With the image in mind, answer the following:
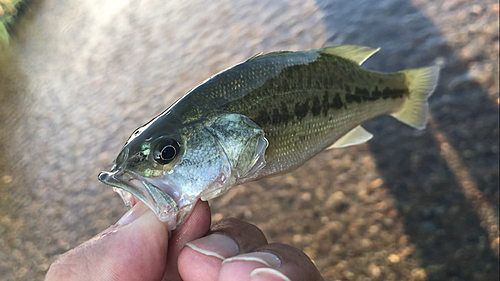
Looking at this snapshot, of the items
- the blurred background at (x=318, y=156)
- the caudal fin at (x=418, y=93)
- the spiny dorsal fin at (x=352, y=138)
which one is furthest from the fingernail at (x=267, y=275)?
the blurred background at (x=318, y=156)

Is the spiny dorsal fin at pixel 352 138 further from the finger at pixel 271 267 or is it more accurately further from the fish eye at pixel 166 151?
the fish eye at pixel 166 151

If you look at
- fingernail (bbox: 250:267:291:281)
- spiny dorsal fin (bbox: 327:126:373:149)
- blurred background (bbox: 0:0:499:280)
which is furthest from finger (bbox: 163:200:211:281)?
blurred background (bbox: 0:0:499:280)

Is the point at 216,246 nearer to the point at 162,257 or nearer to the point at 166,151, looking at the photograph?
the point at 162,257

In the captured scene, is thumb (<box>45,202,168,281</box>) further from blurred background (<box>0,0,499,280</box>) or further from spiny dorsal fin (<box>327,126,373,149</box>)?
blurred background (<box>0,0,499,280</box>)

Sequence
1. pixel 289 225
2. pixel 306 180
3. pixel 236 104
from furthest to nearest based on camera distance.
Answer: pixel 306 180 < pixel 289 225 < pixel 236 104

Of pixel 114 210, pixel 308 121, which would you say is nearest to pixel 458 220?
pixel 308 121

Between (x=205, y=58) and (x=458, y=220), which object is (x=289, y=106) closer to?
(x=458, y=220)

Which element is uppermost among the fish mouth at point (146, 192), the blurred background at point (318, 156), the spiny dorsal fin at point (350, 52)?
the fish mouth at point (146, 192)
